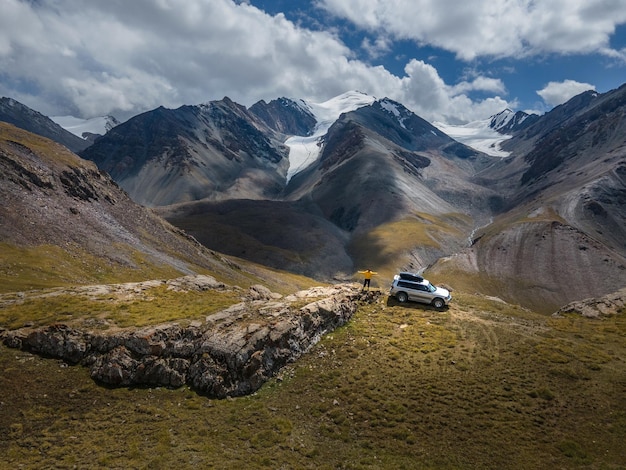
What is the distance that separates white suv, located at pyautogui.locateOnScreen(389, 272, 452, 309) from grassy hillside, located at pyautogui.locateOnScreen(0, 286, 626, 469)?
25.9ft

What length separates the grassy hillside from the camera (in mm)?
20625

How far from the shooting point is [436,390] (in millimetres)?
25766

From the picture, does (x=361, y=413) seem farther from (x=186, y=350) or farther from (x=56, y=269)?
(x=56, y=269)

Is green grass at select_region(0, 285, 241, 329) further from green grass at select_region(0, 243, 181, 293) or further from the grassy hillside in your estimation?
green grass at select_region(0, 243, 181, 293)

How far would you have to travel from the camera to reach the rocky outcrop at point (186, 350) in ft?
86.7

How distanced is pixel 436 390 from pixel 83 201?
83.3 m

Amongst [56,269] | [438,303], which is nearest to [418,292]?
[438,303]

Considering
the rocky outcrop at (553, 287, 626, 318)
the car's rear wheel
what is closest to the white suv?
the car's rear wheel

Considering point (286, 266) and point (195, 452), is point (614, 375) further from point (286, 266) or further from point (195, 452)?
point (286, 266)

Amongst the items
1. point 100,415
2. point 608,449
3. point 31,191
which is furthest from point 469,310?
point 31,191

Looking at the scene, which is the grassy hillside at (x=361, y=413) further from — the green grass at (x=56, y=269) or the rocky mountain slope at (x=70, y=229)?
the rocky mountain slope at (x=70, y=229)

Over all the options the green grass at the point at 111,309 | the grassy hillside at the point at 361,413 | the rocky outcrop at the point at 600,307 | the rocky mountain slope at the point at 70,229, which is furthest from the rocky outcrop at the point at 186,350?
the rocky outcrop at the point at 600,307

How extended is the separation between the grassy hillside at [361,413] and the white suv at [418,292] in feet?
25.9

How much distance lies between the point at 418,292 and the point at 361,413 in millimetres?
18586
